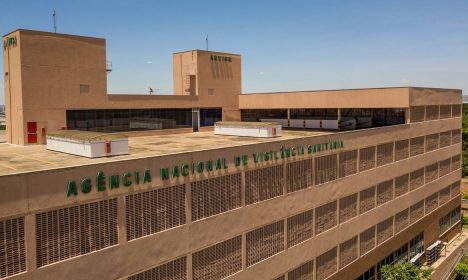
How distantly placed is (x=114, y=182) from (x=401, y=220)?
40.9 metres

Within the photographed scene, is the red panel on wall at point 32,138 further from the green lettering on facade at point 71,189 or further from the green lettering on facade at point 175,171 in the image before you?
the green lettering on facade at point 71,189

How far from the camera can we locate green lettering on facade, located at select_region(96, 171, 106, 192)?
2256 cm

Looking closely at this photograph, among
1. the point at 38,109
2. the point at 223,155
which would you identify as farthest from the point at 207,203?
the point at 38,109

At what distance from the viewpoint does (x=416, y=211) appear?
55.0 m

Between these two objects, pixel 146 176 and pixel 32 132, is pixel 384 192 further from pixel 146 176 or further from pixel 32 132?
pixel 32 132

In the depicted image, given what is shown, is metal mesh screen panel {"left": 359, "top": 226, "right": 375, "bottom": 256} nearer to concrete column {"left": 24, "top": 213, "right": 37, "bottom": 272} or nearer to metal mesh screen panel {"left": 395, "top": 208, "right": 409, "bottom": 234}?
metal mesh screen panel {"left": 395, "top": 208, "right": 409, "bottom": 234}

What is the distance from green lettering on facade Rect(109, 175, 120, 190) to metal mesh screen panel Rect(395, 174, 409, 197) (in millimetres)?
37691

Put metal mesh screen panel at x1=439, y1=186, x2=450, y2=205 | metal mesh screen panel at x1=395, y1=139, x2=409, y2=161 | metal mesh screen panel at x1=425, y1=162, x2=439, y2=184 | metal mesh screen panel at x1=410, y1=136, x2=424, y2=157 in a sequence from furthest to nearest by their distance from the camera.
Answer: metal mesh screen panel at x1=439, y1=186, x2=450, y2=205 → metal mesh screen panel at x1=425, y1=162, x2=439, y2=184 → metal mesh screen panel at x1=410, y1=136, x2=424, y2=157 → metal mesh screen panel at x1=395, y1=139, x2=409, y2=161

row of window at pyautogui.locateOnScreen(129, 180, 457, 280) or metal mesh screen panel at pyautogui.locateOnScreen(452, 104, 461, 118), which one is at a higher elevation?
metal mesh screen panel at pyautogui.locateOnScreen(452, 104, 461, 118)

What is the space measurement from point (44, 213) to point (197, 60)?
36.7 meters

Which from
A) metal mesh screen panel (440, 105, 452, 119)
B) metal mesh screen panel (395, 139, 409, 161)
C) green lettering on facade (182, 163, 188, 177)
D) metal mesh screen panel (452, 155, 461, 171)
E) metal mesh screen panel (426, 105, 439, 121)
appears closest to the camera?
green lettering on facade (182, 163, 188, 177)

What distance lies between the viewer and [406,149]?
51.4 metres

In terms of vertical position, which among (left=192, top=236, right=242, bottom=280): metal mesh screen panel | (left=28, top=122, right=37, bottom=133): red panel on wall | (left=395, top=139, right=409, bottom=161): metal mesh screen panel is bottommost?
(left=192, top=236, right=242, bottom=280): metal mesh screen panel

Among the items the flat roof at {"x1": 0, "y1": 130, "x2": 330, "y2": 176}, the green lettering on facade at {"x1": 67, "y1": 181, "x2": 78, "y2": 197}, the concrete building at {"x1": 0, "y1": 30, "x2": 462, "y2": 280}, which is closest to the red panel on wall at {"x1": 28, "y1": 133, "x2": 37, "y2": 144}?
the concrete building at {"x1": 0, "y1": 30, "x2": 462, "y2": 280}
